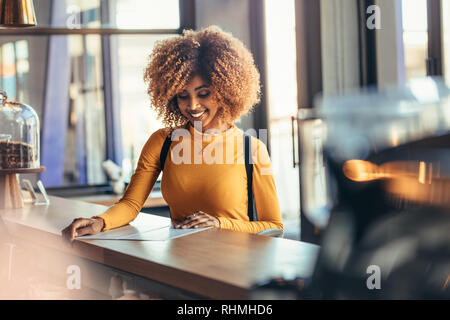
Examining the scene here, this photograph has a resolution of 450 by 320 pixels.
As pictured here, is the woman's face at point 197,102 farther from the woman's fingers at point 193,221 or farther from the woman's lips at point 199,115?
the woman's fingers at point 193,221

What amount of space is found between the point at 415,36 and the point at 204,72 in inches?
68.4

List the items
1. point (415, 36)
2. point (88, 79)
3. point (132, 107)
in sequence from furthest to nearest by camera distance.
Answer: point (88, 79) < point (132, 107) < point (415, 36)

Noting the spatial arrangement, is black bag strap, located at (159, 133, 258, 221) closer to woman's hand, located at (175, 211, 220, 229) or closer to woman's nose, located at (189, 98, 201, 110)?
woman's nose, located at (189, 98, 201, 110)

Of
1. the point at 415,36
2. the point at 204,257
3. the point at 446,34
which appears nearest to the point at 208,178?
the point at 204,257

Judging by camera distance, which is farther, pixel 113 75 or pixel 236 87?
pixel 113 75

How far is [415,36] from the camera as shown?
10.3 ft

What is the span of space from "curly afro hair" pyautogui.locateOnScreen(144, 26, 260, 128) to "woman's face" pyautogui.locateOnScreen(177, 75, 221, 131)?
2 centimetres

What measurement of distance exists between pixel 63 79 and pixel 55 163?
2.33 ft

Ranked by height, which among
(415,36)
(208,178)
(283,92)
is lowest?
(208,178)

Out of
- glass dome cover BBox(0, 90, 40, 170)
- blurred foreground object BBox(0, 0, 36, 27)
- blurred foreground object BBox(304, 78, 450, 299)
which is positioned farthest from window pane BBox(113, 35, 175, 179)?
blurred foreground object BBox(304, 78, 450, 299)

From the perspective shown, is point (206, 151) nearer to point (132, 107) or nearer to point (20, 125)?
point (20, 125)

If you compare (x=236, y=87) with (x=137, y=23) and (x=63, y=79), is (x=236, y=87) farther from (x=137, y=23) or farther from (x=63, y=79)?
(x=63, y=79)

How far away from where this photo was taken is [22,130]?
8.97ft
